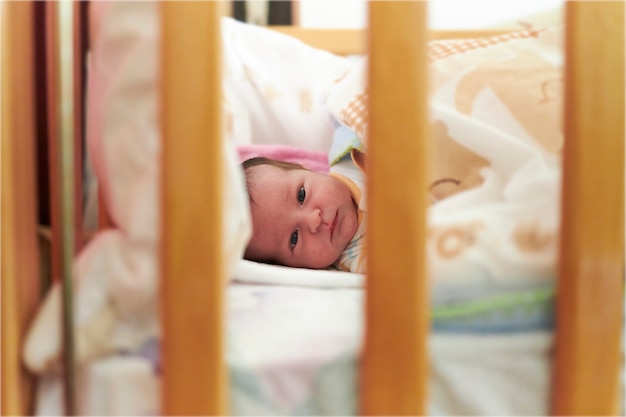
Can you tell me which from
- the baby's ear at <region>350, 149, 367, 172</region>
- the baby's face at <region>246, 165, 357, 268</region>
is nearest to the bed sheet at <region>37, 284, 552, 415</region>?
the baby's face at <region>246, 165, 357, 268</region>

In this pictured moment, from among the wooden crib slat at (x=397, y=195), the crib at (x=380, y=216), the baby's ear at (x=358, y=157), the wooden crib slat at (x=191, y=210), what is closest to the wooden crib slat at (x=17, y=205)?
the crib at (x=380, y=216)

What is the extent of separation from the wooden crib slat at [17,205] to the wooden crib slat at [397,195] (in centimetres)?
36

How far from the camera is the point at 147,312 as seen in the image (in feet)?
1.86

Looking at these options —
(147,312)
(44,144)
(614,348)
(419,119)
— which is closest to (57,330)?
(147,312)

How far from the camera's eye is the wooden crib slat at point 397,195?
0.54 meters

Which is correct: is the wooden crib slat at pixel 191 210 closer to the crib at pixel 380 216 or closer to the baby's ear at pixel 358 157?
the crib at pixel 380 216

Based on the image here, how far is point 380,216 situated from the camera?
543 mm

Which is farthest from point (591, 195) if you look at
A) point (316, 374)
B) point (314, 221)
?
point (314, 221)

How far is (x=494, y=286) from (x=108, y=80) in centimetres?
46

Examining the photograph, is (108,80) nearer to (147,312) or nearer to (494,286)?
(147,312)

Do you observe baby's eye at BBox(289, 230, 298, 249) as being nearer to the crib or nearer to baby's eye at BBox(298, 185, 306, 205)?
baby's eye at BBox(298, 185, 306, 205)

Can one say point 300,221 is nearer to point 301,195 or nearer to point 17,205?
point 301,195

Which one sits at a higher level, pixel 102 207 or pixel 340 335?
pixel 102 207

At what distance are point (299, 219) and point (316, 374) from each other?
0.48m
